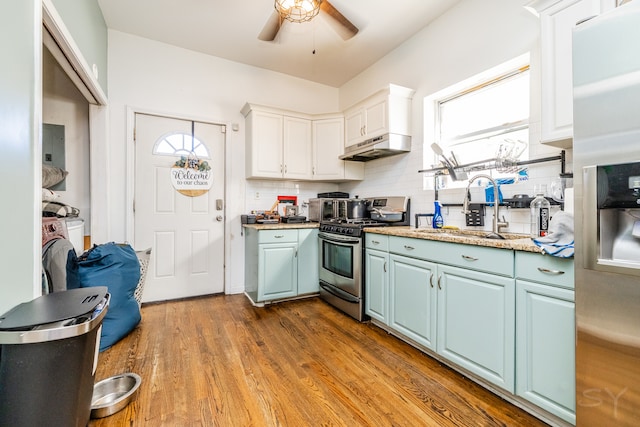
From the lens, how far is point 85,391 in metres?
1.07

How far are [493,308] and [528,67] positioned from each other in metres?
1.89

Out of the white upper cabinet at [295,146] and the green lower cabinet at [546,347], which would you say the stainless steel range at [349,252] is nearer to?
the white upper cabinet at [295,146]

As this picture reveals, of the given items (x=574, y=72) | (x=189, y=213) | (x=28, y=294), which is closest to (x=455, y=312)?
(x=574, y=72)

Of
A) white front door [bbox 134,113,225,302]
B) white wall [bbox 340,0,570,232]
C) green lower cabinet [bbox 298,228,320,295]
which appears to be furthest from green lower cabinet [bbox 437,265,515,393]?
white front door [bbox 134,113,225,302]

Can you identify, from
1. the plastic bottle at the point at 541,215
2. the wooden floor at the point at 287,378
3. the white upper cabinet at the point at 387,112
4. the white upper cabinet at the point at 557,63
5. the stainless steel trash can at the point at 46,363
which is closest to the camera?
the stainless steel trash can at the point at 46,363

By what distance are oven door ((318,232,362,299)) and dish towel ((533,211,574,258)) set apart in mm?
1475

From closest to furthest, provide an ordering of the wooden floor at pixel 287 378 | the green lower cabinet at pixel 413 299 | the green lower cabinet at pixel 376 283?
the wooden floor at pixel 287 378 < the green lower cabinet at pixel 413 299 < the green lower cabinet at pixel 376 283

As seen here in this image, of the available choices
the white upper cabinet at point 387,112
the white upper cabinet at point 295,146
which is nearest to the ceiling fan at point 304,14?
the white upper cabinet at point 387,112

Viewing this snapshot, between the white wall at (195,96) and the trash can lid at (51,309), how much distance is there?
210 centimetres

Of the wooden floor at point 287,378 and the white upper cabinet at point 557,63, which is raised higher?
the white upper cabinet at point 557,63

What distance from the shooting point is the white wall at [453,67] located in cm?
208

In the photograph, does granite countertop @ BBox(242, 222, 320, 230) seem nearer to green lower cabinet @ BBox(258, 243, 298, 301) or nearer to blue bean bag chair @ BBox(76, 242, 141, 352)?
green lower cabinet @ BBox(258, 243, 298, 301)

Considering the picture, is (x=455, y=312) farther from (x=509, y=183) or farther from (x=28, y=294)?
(x=28, y=294)

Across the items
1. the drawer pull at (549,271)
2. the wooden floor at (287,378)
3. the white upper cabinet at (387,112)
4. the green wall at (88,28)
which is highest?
the green wall at (88,28)
